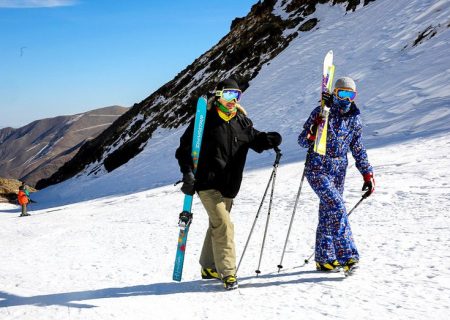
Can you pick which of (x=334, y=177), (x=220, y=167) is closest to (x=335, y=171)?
(x=334, y=177)

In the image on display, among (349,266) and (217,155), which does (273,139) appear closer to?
(217,155)

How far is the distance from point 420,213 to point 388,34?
61.6 feet

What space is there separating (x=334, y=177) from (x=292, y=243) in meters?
2.07

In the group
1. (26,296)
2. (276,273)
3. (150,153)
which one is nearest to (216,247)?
(276,273)

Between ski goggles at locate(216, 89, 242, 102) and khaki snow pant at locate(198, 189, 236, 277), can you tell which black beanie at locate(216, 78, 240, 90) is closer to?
ski goggles at locate(216, 89, 242, 102)

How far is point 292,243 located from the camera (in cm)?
703

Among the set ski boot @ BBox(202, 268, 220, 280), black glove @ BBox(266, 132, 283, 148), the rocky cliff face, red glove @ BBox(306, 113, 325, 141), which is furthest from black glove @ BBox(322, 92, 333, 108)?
the rocky cliff face

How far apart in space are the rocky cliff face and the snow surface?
500 inches

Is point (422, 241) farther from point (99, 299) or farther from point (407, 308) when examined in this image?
point (99, 299)

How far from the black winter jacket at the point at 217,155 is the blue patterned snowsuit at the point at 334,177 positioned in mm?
808

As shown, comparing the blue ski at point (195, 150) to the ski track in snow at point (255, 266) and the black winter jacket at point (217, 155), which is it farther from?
the ski track in snow at point (255, 266)

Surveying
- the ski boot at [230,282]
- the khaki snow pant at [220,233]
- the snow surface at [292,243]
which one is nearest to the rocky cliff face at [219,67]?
the snow surface at [292,243]

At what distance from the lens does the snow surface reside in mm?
4473

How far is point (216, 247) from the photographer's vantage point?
4.98 metres
